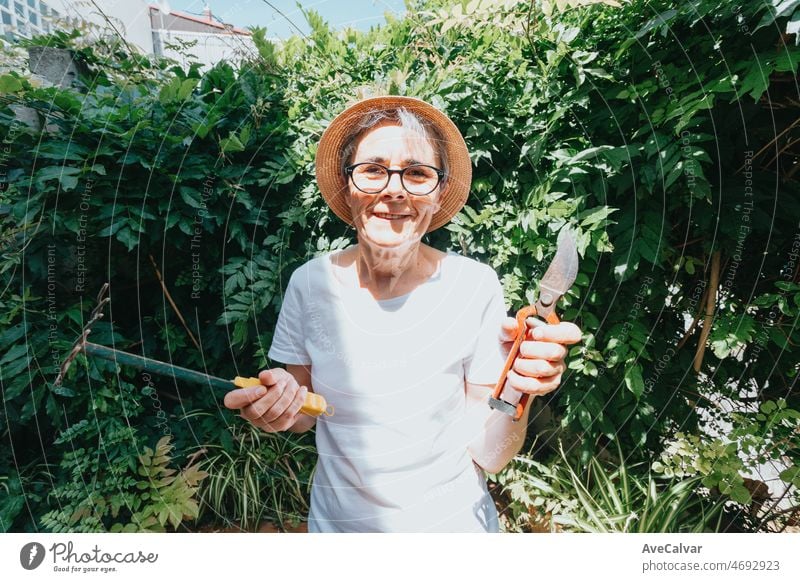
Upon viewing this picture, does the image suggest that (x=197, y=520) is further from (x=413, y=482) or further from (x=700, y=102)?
(x=700, y=102)

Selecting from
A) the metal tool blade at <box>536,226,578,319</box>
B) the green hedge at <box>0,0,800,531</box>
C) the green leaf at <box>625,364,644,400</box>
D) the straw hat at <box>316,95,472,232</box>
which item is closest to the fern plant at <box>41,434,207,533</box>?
the green hedge at <box>0,0,800,531</box>

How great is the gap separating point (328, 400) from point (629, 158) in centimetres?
92

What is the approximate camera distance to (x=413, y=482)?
0.90 meters

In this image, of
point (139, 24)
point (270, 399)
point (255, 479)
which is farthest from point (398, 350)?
point (139, 24)

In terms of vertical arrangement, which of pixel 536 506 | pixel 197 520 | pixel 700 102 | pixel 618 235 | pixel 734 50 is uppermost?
pixel 734 50

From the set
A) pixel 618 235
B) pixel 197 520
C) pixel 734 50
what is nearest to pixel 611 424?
pixel 618 235

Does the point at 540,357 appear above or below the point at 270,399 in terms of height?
above

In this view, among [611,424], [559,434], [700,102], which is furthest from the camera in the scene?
[559,434]

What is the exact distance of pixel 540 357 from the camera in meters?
0.71

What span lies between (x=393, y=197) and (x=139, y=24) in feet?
2.86

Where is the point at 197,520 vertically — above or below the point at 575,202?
below

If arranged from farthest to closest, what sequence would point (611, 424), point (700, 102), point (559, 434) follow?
point (559, 434) < point (611, 424) < point (700, 102)

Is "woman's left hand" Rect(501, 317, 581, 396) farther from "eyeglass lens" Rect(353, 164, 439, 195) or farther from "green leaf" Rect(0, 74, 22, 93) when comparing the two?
"green leaf" Rect(0, 74, 22, 93)

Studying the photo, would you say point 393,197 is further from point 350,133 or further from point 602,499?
point 602,499
